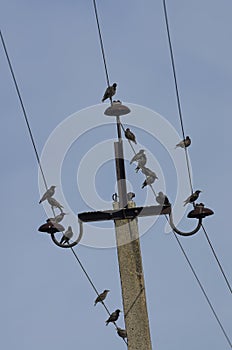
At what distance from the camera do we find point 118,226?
25.5 ft

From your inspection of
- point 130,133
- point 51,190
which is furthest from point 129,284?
point 130,133

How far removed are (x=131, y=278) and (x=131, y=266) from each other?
0.37 ft

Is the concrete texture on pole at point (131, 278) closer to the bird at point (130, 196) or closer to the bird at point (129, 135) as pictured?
the bird at point (130, 196)

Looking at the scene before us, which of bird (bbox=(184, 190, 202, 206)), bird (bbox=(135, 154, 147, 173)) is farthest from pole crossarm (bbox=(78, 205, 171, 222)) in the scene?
bird (bbox=(184, 190, 202, 206))

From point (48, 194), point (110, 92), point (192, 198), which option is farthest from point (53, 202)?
point (110, 92)

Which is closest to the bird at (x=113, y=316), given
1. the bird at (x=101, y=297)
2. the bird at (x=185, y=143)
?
the bird at (x=101, y=297)

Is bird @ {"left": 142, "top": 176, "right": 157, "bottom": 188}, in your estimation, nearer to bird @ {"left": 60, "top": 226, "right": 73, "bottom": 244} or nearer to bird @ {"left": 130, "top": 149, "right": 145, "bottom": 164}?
Result: bird @ {"left": 130, "top": 149, "right": 145, "bottom": 164}

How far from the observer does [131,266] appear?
25.1ft

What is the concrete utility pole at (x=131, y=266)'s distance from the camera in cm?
750

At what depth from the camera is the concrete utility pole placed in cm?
750

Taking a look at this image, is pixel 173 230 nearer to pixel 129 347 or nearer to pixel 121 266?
pixel 121 266

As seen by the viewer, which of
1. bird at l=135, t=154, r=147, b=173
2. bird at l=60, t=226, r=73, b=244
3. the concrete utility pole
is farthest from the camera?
bird at l=135, t=154, r=147, b=173

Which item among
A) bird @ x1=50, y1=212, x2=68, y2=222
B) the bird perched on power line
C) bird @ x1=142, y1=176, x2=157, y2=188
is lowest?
bird @ x1=50, y1=212, x2=68, y2=222

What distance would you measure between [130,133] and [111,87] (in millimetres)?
974
